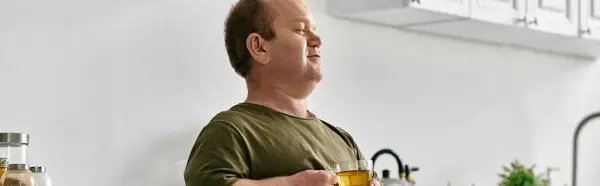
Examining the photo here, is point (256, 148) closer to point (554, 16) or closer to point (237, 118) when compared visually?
point (237, 118)

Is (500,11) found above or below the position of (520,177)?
above

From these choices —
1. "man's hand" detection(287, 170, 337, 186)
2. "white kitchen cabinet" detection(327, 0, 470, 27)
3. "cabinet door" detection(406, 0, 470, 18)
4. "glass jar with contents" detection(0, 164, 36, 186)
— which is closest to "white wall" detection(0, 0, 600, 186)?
"white kitchen cabinet" detection(327, 0, 470, 27)

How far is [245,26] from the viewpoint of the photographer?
1988 mm

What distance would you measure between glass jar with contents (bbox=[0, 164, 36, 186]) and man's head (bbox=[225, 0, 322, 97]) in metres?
0.43

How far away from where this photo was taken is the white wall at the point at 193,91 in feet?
8.32

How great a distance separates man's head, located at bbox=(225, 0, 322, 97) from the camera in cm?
198

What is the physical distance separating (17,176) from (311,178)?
536 millimetres

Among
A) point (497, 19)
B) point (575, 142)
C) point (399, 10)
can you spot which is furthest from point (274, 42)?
point (575, 142)

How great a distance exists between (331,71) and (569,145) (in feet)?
4.46

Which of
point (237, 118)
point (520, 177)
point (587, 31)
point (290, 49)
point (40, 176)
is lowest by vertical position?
point (520, 177)

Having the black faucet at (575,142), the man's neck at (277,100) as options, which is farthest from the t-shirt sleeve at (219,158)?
the black faucet at (575,142)

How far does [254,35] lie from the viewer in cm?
197

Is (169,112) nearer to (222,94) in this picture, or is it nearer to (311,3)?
(222,94)

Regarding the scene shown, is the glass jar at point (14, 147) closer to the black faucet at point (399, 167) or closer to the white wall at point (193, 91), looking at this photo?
the white wall at point (193, 91)
